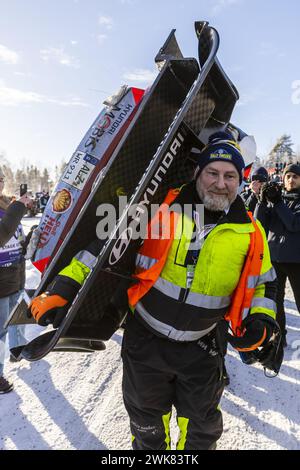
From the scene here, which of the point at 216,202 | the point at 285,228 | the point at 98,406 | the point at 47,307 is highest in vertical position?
the point at 285,228

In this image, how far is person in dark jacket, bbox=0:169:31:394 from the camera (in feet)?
8.88

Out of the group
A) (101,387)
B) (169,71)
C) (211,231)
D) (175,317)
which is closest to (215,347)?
(175,317)

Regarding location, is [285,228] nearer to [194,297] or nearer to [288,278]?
[288,278]

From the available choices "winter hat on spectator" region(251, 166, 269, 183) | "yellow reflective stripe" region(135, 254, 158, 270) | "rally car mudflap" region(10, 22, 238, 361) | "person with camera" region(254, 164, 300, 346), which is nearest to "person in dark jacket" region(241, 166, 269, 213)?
"winter hat on spectator" region(251, 166, 269, 183)

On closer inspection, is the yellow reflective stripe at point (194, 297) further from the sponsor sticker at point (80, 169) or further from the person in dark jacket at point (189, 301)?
the sponsor sticker at point (80, 169)

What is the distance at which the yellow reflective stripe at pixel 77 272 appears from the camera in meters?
1.80

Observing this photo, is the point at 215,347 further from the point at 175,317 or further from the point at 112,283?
the point at 112,283

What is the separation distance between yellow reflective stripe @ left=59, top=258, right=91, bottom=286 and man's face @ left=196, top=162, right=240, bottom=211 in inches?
29.9

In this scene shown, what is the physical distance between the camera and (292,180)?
146 inches

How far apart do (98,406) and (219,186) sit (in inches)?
81.9

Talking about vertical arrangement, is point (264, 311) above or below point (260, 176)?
below

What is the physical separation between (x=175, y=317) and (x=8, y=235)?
5.23ft

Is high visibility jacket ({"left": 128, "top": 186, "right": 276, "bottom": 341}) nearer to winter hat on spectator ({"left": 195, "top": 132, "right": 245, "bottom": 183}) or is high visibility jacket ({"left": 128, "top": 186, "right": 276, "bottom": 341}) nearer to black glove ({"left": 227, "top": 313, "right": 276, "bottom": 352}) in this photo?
black glove ({"left": 227, "top": 313, "right": 276, "bottom": 352})

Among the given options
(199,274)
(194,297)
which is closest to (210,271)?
(199,274)
